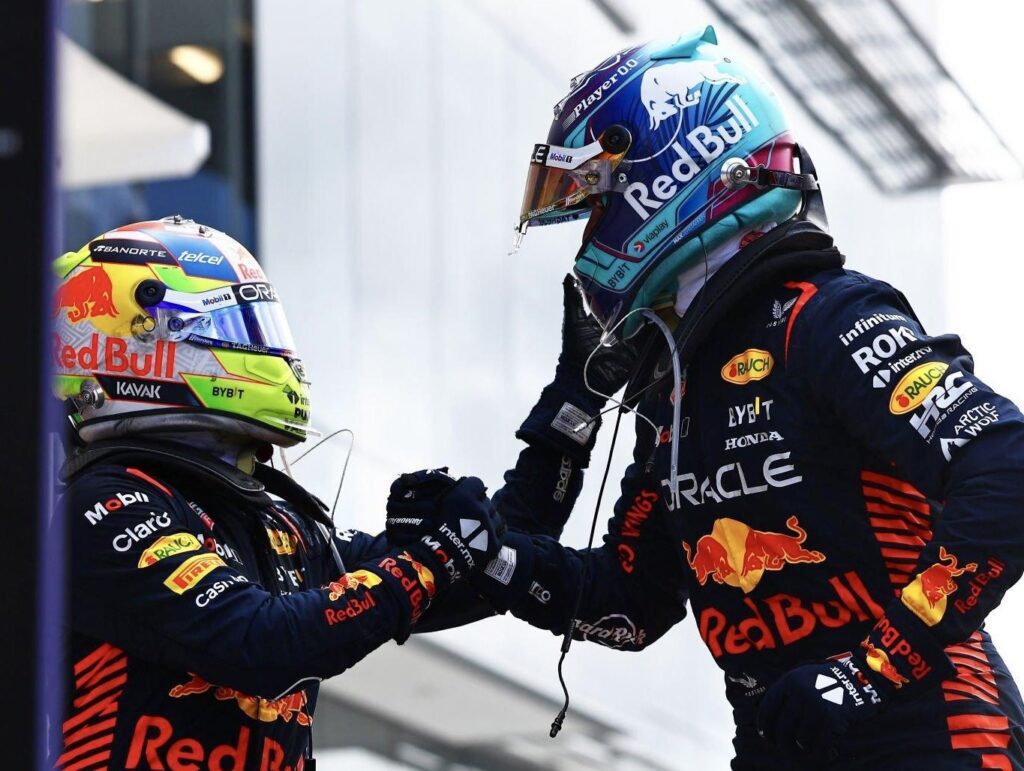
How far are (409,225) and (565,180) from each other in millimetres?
10791

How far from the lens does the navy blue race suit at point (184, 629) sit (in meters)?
3.38

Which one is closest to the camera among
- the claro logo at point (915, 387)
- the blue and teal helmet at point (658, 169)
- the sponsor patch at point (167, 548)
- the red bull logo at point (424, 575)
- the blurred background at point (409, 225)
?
the claro logo at point (915, 387)

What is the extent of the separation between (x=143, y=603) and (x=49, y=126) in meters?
2.17

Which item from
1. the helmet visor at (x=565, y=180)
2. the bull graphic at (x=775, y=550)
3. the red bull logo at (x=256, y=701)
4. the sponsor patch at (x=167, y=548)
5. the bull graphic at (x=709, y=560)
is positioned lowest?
the red bull logo at (x=256, y=701)

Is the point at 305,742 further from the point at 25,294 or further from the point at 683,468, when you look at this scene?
the point at 25,294

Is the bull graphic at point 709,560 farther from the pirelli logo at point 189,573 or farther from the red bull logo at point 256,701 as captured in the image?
the pirelli logo at point 189,573

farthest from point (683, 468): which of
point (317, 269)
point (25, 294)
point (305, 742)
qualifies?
point (317, 269)

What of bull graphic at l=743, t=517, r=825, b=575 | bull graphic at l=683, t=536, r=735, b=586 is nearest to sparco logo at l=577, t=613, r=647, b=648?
bull graphic at l=683, t=536, r=735, b=586

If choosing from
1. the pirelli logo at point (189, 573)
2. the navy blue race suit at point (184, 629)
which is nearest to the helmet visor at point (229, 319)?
the navy blue race suit at point (184, 629)

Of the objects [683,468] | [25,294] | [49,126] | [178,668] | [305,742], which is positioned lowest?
[305,742]

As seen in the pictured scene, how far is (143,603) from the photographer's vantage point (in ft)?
11.1

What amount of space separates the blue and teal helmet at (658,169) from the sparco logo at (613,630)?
760 mm

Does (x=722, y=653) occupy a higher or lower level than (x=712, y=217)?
lower


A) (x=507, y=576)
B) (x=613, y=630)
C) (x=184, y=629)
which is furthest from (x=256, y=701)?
(x=613, y=630)
